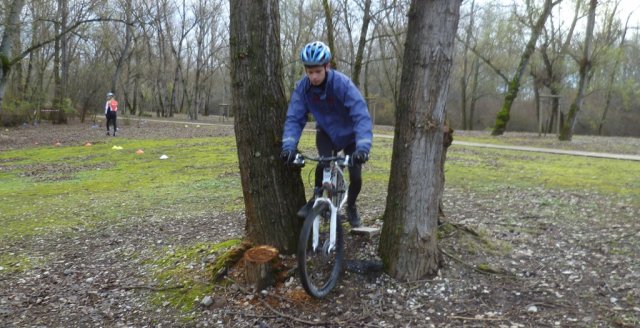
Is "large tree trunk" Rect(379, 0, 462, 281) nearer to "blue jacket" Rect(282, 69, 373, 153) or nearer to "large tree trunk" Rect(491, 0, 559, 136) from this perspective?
"blue jacket" Rect(282, 69, 373, 153)

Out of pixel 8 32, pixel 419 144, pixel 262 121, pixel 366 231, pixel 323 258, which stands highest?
pixel 8 32

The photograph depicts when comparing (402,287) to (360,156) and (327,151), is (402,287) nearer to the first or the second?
(360,156)

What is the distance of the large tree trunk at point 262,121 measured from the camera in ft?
13.5

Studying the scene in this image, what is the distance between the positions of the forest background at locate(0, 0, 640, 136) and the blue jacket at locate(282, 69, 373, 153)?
11075mm

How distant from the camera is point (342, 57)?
41.5 m

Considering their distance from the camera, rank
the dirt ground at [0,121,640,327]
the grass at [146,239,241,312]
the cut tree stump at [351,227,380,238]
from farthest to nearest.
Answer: the cut tree stump at [351,227,380,238] → the grass at [146,239,241,312] → the dirt ground at [0,121,640,327]

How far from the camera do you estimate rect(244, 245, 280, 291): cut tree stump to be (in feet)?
13.6

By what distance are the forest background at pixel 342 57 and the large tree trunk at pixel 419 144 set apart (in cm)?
1140

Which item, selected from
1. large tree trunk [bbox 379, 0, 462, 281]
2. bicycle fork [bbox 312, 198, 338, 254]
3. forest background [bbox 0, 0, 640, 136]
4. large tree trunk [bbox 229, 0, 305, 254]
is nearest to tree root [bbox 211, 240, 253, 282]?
large tree trunk [bbox 229, 0, 305, 254]

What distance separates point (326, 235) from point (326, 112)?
43.6 inches

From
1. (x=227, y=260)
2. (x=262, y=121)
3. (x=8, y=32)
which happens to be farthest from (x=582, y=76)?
(x=8, y=32)

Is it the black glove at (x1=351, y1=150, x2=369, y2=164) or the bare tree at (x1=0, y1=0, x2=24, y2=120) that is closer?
the black glove at (x1=351, y1=150, x2=369, y2=164)

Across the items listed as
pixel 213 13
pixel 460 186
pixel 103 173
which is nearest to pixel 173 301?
pixel 460 186

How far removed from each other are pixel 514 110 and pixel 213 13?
3087 cm
